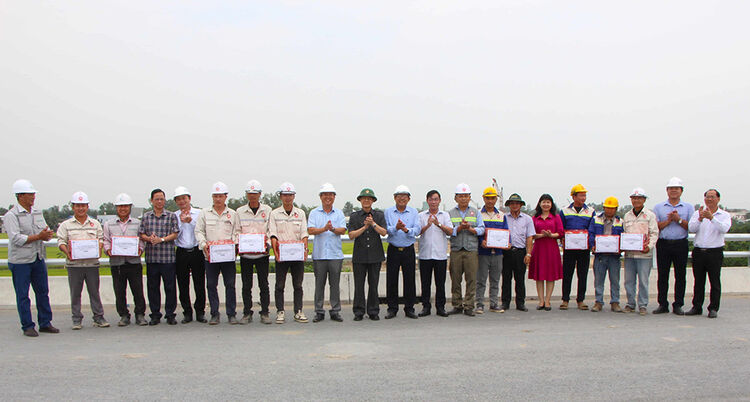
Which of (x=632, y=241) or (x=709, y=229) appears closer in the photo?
(x=709, y=229)

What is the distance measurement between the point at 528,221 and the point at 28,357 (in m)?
7.62

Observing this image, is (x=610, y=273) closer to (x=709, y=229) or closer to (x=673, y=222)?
(x=673, y=222)

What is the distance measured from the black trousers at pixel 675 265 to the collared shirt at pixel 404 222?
416 cm

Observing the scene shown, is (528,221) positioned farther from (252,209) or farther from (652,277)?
(252,209)

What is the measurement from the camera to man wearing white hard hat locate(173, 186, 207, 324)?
8.87 m

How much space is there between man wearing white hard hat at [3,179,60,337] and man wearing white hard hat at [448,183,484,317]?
6.09 metres

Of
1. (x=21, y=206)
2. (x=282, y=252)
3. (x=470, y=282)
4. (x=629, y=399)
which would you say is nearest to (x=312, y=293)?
(x=282, y=252)

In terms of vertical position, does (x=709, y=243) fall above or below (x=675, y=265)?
above

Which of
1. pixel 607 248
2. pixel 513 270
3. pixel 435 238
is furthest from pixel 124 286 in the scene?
pixel 607 248

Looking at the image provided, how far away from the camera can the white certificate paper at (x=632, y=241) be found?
9297mm

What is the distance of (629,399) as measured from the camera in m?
4.95

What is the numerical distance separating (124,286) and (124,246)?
67 centimetres

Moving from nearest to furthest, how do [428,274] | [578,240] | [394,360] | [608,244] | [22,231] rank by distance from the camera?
[394,360] < [22,231] < [428,274] < [608,244] < [578,240]

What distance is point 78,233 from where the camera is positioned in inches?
336
